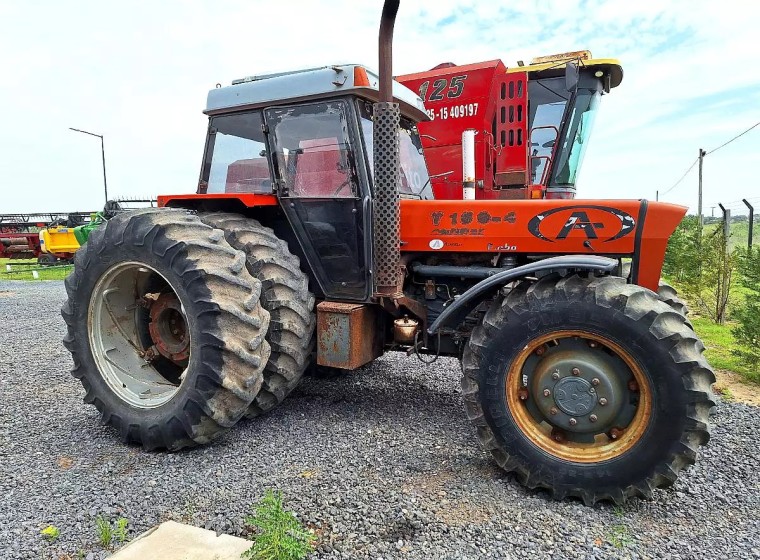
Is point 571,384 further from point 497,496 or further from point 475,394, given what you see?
point 497,496

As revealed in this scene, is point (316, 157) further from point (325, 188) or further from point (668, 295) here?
point (668, 295)

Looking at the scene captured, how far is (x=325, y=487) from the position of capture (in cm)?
301

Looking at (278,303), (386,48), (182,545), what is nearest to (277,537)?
(182,545)

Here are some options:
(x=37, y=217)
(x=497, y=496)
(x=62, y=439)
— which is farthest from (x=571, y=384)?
(x=37, y=217)

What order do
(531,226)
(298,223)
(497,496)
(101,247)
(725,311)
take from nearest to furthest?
(497,496) < (531,226) < (101,247) < (298,223) < (725,311)

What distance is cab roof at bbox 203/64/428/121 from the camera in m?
3.72

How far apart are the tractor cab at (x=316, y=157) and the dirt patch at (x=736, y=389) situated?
3.24m

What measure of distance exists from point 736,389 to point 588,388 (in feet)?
9.95

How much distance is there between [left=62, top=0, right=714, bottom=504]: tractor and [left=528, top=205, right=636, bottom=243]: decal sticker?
12 millimetres

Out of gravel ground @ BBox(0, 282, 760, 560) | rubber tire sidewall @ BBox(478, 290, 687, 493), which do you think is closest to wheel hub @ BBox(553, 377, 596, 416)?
rubber tire sidewall @ BBox(478, 290, 687, 493)

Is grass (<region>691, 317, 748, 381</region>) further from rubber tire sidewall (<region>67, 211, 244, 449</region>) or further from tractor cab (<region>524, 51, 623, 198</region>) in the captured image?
rubber tire sidewall (<region>67, 211, 244, 449</region>)

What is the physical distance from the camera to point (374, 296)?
3793 mm

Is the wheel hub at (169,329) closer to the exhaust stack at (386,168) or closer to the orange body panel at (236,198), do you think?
the orange body panel at (236,198)

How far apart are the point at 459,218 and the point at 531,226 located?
18.4 inches
